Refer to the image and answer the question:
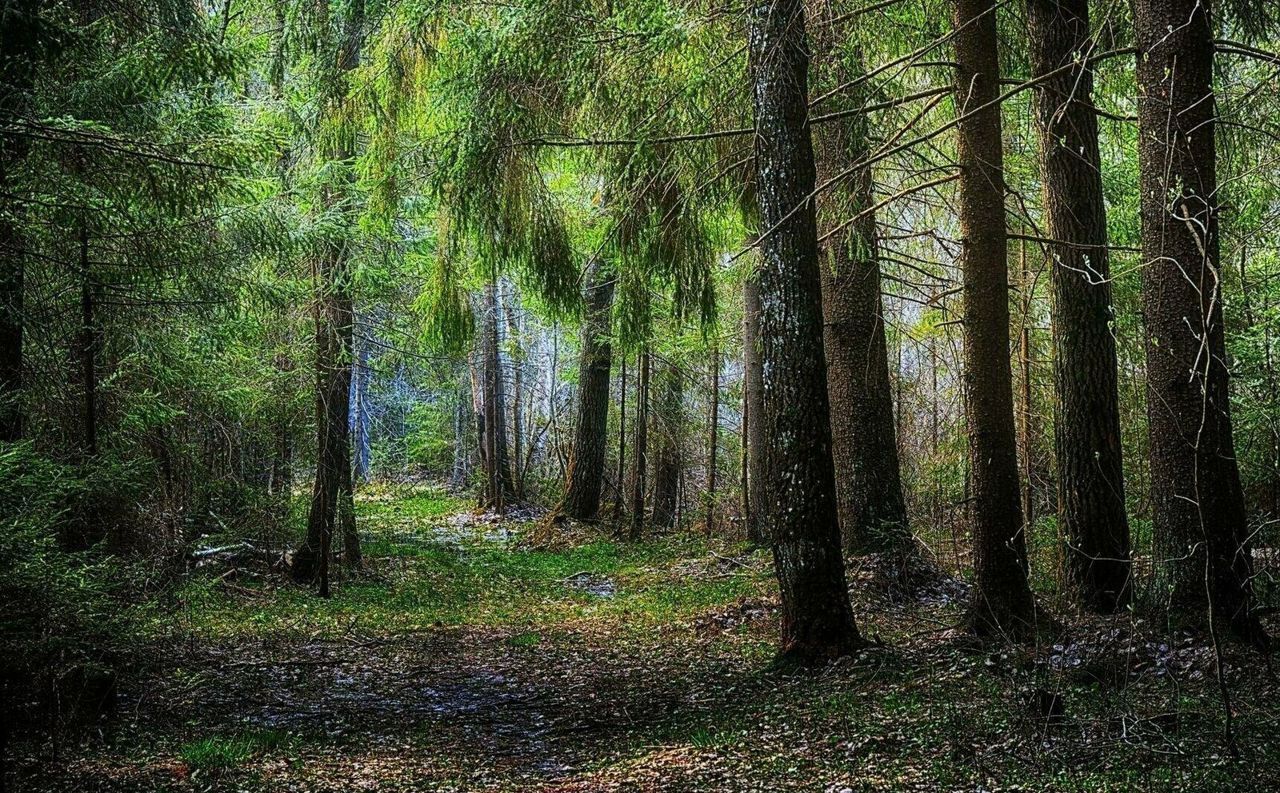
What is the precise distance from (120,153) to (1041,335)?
409 inches

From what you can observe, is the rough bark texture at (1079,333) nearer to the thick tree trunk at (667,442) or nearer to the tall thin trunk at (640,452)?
the tall thin trunk at (640,452)

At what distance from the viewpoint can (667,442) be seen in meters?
19.5

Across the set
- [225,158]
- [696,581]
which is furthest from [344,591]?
[225,158]

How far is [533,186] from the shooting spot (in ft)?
31.9

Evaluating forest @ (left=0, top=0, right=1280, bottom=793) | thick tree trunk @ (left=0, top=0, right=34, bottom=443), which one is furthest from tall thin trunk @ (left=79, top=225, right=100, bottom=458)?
thick tree trunk @ (left=0, top=0, right=34, bottom=443)

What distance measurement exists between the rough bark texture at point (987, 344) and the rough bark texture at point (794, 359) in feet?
3.36

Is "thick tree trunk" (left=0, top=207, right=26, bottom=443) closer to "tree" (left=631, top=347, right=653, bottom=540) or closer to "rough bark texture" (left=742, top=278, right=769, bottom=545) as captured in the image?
"rough bark texture" (left=742, top=278, right=769, bottom=545)

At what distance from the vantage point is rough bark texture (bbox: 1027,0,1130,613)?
7152 millimetres

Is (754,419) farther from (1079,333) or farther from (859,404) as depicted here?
(1079,333)

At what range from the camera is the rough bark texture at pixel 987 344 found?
660cm

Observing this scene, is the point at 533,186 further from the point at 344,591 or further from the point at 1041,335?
the point at 1041,335

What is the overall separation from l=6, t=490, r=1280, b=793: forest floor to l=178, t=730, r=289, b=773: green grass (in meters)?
0.02

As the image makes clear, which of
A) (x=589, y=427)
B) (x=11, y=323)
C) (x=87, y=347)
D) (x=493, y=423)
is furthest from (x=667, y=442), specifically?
(x=11, y=323)

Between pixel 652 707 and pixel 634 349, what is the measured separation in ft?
16.7
